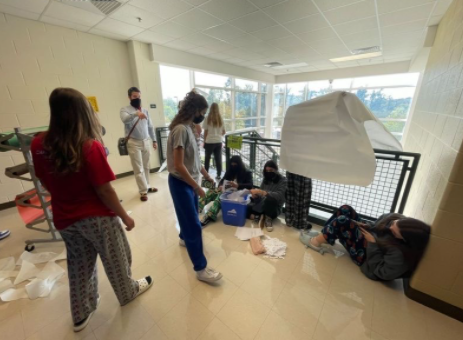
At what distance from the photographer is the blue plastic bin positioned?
2.23m

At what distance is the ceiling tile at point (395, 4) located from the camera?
2.33m

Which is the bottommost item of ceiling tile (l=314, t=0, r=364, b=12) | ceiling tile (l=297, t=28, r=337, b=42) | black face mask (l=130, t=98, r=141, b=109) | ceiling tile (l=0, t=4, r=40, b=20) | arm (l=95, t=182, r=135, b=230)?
arm (l=95, t=182, r=135, b=230)

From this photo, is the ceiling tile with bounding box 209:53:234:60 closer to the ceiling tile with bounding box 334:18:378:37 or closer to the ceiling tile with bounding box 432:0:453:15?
the ceiling tile with bounding box 334:18:378:37

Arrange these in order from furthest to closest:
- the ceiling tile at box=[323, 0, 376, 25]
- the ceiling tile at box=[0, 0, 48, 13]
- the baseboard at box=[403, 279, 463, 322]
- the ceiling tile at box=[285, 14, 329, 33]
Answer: the ceiling tile at box=[285, 14, 329, 33], the ceiling tile at box=[323, 0, 376, 25], the ceiling tile at box=[0, 0, 48, 13], the baseboard at box=[403, 279, 463, 322]

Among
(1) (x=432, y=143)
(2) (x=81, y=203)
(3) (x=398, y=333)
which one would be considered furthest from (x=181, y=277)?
(1) (x=432, y=143)

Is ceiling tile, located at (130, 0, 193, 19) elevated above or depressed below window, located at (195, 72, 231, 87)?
above

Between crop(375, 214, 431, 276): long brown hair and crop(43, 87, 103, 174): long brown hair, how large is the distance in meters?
2.06

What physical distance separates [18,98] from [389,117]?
9.13m

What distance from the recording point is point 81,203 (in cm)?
103

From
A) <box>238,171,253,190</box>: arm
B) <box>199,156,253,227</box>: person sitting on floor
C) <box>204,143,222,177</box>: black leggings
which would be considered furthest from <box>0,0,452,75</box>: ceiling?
<box>238,171,253,190</box>: arm

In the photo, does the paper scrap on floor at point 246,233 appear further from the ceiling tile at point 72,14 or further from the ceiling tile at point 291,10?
the ceiling tile at point 72,14

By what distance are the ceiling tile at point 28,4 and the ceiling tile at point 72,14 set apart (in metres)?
0.07

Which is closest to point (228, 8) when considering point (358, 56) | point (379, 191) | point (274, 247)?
point (379, 191)

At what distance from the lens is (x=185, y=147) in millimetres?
1415
